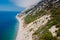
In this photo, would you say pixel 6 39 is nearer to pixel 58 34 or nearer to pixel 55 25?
pixel 55 25

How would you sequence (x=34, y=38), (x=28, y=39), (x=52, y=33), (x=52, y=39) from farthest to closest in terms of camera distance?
1. (x=28, y=39)
2. (x=34, y=38)
3. (x=52, y=33)
4. (x=52, y=39)

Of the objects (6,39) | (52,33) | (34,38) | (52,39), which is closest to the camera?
(52,39)

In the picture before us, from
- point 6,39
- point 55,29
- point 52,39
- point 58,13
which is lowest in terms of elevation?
point 52,39

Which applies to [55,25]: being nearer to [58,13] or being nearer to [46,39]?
[46,39]

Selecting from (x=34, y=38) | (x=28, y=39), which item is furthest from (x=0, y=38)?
(x=34, y=38)

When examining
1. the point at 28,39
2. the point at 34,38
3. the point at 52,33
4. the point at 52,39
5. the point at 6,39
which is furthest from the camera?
the point at 6,39

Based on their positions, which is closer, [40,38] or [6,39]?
[40,38]

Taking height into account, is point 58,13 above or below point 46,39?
above

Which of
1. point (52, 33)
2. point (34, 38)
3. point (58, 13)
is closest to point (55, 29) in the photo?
point (52, 33)

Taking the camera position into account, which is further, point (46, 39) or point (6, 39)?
point (6, 39)

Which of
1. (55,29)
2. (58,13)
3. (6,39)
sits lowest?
(55,29)
